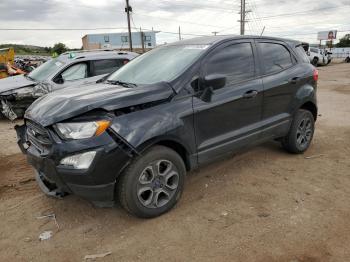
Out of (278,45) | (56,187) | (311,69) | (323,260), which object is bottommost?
(323,260)

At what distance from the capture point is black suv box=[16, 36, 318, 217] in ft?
9.78

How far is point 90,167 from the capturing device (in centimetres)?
292

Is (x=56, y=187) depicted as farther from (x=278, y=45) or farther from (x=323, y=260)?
(x=278, y=45)

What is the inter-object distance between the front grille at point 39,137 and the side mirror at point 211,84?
160cm

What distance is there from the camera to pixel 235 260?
2777 millimetres

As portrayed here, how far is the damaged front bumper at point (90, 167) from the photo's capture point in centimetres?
292

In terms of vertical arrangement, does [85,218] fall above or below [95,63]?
below

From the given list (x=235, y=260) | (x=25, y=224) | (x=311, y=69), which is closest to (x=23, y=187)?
(x=25, y=224)

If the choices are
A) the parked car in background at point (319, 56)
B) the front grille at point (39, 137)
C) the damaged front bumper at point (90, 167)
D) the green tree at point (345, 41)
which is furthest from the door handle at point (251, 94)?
the green tree at point (345, 41)

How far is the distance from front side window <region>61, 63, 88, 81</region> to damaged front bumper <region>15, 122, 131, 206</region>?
5595mm

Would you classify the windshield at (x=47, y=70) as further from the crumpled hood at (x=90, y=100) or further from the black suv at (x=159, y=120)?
the crumpled hood at (x=90, y=100)

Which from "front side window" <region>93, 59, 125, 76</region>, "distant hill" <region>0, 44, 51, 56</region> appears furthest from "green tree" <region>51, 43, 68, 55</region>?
"front side window" <region>93, 59, 125, 76</region>

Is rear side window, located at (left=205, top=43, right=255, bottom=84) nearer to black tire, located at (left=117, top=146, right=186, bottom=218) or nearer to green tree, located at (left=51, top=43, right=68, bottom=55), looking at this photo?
black tire, located at (left=117, top=146, right=186, bottom=218)

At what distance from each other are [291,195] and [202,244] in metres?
1.40
